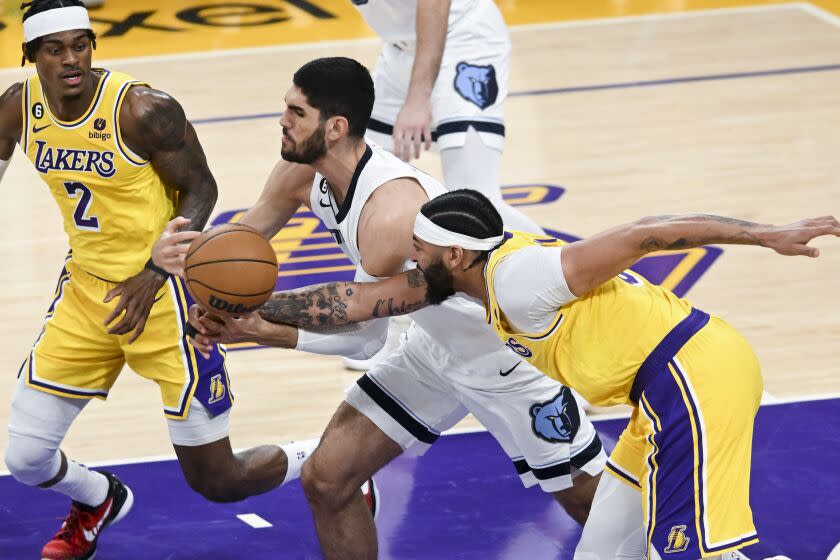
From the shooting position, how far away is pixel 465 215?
4262 millimetres

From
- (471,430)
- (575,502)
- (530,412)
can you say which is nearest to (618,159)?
(471,430)

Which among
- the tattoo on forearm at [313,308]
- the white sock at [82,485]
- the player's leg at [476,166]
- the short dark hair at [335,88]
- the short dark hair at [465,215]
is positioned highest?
the short dark hair at [335,88]

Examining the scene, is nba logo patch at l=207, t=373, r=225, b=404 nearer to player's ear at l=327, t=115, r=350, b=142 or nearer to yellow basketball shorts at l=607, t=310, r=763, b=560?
player's ear at l=327, t=115, r=350, b=142

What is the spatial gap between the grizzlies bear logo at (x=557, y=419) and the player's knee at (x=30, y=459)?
5.75 feet

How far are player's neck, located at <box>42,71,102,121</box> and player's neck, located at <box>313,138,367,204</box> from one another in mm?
859

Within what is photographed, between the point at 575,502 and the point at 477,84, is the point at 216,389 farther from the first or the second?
the point at 477,84

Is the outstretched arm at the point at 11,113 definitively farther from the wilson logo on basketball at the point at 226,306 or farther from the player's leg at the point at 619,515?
the player's leg at the point at 619,515

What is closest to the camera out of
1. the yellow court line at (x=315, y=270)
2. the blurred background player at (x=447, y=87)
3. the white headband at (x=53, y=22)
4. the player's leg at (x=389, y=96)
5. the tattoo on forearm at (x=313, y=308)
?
the tattoo on forearm at (x=313, y=308)

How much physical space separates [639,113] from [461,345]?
20.5 feet

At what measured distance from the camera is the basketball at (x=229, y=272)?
170 inches

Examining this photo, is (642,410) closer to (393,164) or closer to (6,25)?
(393,164)

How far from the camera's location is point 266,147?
1035cm

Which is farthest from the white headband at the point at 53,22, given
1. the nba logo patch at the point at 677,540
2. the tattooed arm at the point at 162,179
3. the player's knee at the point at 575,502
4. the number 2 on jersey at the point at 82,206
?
the nba logo patch at the point at 677,540

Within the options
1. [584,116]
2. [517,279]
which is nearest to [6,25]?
[584,116]
